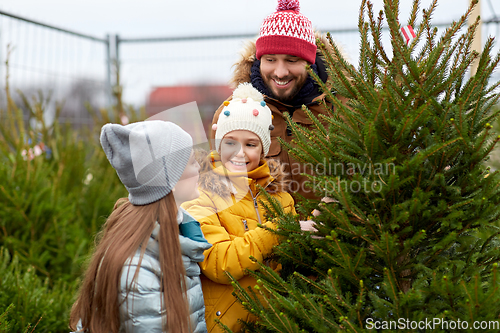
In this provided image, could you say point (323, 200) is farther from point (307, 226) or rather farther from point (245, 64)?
point (245, 64)

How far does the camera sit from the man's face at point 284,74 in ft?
9.60

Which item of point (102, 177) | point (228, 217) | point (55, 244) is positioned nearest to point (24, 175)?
point (55, 244)

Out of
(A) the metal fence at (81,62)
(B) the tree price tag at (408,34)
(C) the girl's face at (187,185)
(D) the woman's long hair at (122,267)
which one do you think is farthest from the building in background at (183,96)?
(B) the tree price tag at (408,34)

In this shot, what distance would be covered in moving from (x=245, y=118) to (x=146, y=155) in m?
0.70

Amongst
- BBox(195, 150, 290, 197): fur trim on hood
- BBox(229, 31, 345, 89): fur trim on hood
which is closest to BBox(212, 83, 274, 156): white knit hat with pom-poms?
BBox(195, 150, 290, 197): fur trim on hood

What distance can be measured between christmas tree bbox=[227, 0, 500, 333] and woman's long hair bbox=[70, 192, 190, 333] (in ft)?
1.12

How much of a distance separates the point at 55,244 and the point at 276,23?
112 inches

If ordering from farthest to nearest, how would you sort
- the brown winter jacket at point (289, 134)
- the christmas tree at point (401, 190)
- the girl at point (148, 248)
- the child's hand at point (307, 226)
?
1. the brown winter jacket at point (289, 134)
2. the child's hand at point (307, 226)
3. the girl at point (148, 248)
4. the christmas tree at point (401, 190)

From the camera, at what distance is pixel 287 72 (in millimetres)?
2930

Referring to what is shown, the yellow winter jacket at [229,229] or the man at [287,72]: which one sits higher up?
the man at [287,72]

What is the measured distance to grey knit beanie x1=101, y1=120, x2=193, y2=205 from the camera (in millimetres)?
1798

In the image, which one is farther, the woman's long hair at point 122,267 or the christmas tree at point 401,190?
the woman's long hair at point 122,267

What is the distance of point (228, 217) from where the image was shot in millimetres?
2209

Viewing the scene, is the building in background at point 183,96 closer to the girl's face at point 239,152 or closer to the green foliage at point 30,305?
the green foliage at point 30,305
